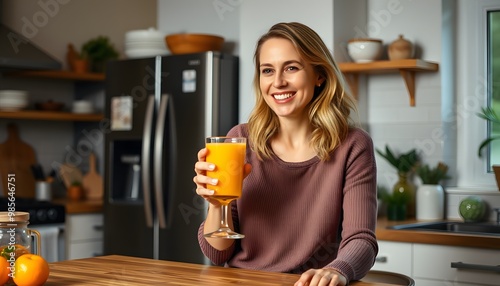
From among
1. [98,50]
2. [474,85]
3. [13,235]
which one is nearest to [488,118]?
[474,85]

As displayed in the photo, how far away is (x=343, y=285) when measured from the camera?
184 centimetres

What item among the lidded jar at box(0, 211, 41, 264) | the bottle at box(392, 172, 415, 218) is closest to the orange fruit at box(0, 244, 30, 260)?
the lidded jar at box(0, 211, 41, 264)

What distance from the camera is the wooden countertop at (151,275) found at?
72.2 inches

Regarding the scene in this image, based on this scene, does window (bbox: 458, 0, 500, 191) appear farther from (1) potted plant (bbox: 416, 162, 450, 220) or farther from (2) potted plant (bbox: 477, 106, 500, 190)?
(1) potted plant (bbox: 416, 162, 450, 220)

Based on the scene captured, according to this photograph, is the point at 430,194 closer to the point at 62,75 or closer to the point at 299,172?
the point at 299,172

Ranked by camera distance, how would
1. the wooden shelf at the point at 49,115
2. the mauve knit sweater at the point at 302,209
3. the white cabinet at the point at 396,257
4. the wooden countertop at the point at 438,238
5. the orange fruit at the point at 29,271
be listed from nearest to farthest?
the orange fruit at the point at 29,271
the mauve knit sweater at the point at 302,209
the wooden countertop at the point at 438,238
the white cabinet at the point at 396,257
the wooden shelf at the point at 49,115

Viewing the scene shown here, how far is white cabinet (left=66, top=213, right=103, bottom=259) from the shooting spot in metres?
4.48

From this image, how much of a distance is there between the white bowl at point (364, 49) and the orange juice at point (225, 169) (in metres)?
2.05

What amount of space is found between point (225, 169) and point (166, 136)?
2.39 m

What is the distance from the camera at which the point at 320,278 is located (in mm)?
1775

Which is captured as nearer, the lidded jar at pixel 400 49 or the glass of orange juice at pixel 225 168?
the glass of orange juice at pixel 225 168

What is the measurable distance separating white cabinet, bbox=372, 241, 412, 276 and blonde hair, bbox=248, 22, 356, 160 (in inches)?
45.4
